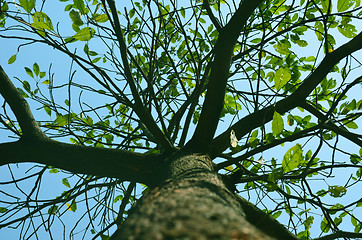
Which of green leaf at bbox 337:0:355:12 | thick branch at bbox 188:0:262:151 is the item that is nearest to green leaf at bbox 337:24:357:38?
Result: green leaf at bbox 337:0:355:12

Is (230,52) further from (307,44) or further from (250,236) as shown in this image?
(250,236)

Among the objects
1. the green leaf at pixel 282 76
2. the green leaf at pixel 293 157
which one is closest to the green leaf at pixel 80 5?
the green leaf at pixel 282 76

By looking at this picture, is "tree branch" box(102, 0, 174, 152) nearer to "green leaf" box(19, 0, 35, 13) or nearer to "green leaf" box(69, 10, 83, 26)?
"green leaf" box(69, 10, 83, 26)

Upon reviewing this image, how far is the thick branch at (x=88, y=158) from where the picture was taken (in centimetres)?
127

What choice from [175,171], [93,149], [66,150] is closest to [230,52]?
[175,171]

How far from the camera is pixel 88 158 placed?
1297mm

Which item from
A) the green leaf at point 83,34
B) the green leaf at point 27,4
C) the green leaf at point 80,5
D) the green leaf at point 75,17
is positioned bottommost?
the green leaf at point 83,34

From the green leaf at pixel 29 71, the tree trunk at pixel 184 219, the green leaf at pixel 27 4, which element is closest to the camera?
the tree trunk at pixel 184 219

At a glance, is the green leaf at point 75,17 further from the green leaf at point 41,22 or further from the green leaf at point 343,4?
the green leaf at point 343,4

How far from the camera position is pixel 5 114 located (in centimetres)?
166

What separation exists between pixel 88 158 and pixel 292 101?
3.73 ft

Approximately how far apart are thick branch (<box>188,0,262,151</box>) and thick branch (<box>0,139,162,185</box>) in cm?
26

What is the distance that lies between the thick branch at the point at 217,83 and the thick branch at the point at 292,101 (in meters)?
0.21

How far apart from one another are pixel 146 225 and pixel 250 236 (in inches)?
6.6
